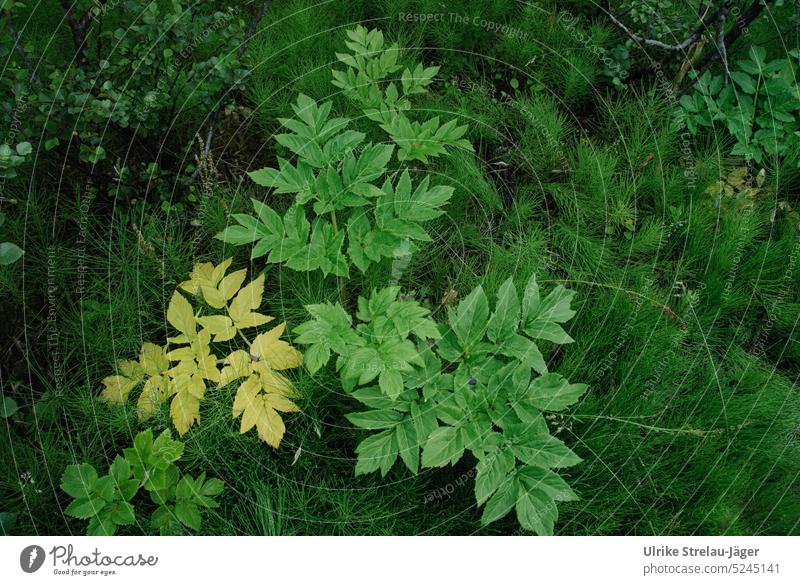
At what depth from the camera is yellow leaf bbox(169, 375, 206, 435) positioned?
2355 mm

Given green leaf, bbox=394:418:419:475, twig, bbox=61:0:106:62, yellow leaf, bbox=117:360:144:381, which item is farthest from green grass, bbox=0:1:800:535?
twig, bbox=61:0:106:62

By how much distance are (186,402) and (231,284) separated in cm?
49

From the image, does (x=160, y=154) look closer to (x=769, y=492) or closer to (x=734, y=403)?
(x=734, y=403)

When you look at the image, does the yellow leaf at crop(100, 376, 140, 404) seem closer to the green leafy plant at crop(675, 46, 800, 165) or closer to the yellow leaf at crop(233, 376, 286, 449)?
the yellow leaf at crop(233, 376, 286, 449)

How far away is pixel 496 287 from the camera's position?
274 centimetres

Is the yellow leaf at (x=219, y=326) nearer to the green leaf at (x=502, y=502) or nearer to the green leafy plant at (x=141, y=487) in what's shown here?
the green leafy plant at (x=141, y=487)

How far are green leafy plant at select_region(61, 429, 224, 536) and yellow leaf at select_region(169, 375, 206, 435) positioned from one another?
0.08m

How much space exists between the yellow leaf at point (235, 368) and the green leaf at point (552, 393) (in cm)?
109

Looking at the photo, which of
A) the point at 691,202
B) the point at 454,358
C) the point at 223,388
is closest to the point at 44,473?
the point at 223,388

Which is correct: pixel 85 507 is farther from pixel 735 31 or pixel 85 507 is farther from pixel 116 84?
pixel 735 31

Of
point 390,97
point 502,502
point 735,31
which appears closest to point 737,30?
point 735,31

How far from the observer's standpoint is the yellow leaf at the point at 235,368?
7.98 feet

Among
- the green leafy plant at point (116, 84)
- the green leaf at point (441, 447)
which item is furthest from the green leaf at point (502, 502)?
the green leafy plant at point (116, 84)
